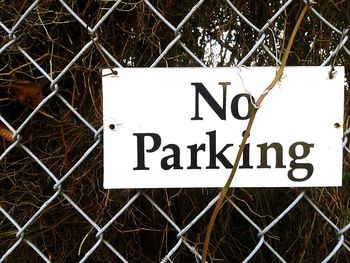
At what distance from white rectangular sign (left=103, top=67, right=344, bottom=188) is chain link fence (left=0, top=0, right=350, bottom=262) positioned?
0.78 feet

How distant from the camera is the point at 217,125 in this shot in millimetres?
713

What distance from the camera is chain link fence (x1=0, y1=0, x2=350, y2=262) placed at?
0.97 metres

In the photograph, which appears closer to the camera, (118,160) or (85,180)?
(118,160)

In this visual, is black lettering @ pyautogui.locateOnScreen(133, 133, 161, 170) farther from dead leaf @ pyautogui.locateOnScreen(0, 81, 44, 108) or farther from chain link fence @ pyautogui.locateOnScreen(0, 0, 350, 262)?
dead leaf @ pyautogui.locateOnScreen(0, 81, 44, 108)

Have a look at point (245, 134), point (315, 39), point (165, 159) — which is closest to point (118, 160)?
point (165, 159)

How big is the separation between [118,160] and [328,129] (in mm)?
357

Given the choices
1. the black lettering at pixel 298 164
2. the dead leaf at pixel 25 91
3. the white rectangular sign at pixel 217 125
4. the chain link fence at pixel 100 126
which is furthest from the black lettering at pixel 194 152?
the dead leaf at pixel 25 91

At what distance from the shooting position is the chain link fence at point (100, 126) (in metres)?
0.97

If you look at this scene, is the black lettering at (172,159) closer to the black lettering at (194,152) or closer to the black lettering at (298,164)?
the black lettering at (194,152)

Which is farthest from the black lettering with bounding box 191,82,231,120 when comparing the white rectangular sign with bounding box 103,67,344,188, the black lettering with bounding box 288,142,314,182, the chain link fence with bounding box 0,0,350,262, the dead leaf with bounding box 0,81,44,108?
the dead leaf with bounding box 0,81,44,108

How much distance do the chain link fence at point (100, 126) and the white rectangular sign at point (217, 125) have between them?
0.24 meters

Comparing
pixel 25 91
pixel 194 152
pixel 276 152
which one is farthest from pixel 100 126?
pixel 276 152

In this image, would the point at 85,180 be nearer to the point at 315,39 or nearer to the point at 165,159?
the point at 165,159

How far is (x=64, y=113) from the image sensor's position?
1000 mm
